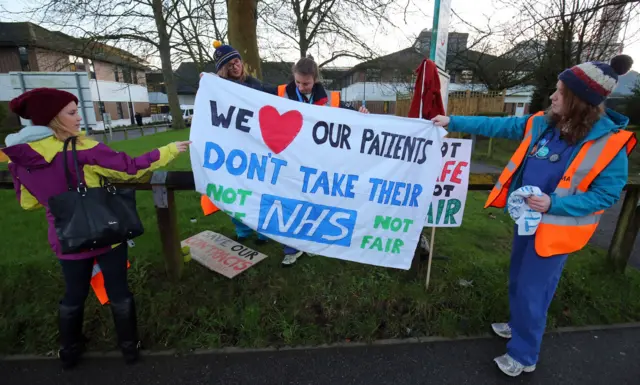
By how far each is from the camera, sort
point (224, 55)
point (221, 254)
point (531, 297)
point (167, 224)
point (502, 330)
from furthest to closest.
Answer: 1. point (221, 254)
2. point (224, 55)
3. point (167, 224)
4. point (502, 330)
5. point (531, 297)

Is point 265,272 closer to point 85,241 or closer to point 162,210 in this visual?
point 162,210

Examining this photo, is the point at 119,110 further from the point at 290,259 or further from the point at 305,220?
the point at 305,220

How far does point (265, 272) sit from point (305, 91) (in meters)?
1.77

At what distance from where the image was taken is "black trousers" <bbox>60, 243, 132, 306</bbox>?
2.30 m

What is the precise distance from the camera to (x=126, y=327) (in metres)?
2.50

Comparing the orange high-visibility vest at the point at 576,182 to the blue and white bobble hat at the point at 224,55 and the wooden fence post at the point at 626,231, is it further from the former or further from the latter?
the blue and white bobble hat at the point at 224,55

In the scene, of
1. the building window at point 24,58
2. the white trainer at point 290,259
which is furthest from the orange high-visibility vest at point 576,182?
the building window at point 24,58

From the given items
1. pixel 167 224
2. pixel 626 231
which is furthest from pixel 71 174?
pixel 626 231

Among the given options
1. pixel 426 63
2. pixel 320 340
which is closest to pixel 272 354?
pixel 320 340

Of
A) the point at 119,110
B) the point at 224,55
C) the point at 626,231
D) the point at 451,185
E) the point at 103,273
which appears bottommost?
the point at 119,110

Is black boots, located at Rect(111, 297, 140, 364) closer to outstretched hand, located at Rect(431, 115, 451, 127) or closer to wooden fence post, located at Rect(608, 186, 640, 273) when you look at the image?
outstretched hand, located at Rect(431, 115, 451, 127)

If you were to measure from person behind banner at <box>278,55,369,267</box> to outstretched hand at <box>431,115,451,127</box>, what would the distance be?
2.37 feet

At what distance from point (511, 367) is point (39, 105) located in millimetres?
3450

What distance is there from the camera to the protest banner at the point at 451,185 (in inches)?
117
